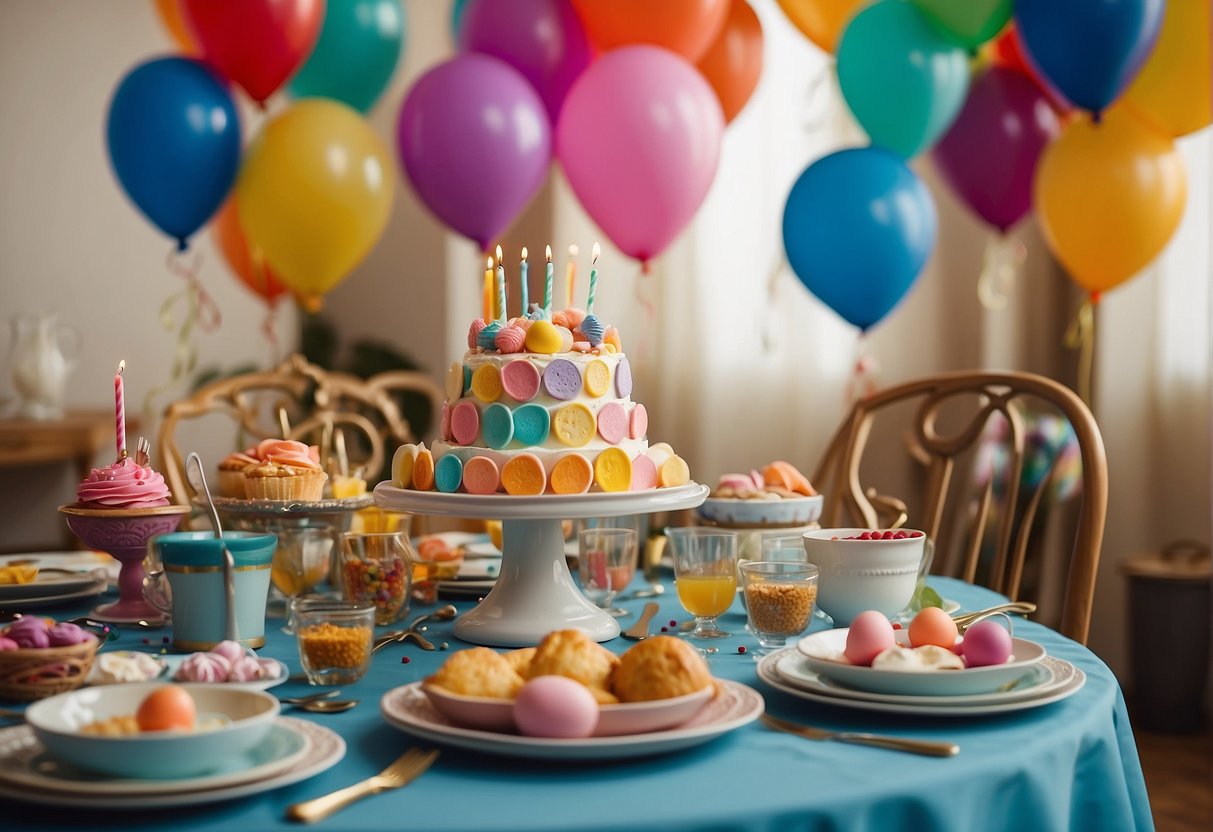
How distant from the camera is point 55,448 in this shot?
12.8ft

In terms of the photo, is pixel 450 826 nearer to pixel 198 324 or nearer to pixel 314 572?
pixel 314 572

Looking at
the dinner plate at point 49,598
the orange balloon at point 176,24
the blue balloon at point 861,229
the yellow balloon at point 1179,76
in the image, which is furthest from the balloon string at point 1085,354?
the dinner plate at point 49,598

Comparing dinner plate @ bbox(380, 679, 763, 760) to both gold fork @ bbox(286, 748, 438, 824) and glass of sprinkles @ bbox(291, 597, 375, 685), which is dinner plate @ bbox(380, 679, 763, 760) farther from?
glass of sprinkles @ bbox(291, 597, 375, 685)

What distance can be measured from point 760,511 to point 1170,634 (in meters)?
2.32

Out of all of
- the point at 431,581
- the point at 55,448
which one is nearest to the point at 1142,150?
the point at 431,581

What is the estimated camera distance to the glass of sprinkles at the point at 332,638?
124 cm

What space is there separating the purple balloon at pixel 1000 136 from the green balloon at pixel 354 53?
142cm

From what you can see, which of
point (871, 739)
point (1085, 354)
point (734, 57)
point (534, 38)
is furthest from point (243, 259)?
point (871, 739)

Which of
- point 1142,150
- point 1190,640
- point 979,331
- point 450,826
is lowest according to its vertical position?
point 1190,640

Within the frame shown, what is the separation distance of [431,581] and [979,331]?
293 cm

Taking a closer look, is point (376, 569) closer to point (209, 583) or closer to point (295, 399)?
point (209, 583)

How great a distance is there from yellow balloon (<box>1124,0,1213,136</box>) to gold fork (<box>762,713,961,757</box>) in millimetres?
2220

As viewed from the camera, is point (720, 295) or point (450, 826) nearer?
point (450, 826)

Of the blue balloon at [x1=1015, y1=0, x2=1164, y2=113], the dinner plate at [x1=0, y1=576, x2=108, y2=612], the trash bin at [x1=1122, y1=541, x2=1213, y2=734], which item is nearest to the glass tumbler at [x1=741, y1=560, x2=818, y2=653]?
the dinner plate at [x1=0, y1=576, x2=108, y2=612]
